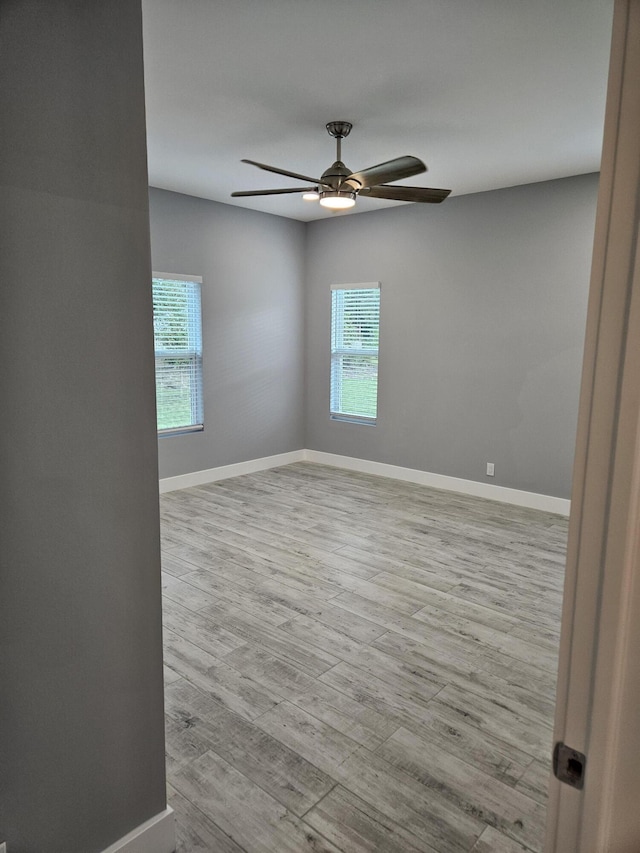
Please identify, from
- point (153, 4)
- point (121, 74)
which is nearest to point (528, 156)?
point (153, 4)

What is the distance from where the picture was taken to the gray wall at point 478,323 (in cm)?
479

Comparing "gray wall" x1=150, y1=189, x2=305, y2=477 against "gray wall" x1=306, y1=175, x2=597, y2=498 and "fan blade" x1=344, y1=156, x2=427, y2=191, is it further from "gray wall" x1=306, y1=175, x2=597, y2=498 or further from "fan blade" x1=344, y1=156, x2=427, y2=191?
"fan blade" x1=344, y1=156, x2=427, y2=191

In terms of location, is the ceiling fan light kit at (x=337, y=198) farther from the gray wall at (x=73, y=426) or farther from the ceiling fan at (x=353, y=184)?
the gray wall at (x=73, y=426)

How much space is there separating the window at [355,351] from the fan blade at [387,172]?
2.52 metres

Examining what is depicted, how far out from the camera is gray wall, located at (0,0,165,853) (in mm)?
1266

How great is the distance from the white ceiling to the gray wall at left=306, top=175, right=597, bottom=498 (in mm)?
623

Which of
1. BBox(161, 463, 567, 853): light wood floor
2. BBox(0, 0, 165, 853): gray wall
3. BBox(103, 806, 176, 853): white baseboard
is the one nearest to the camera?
BBox(0, 0, 165, 853): gray wall

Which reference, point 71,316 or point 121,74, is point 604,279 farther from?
point 121,74

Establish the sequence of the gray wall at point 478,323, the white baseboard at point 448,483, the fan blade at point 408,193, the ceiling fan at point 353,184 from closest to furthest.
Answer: the ceiling fan at point 353,184 < the fan blade at point 408,193 < the gray wall at point 478,323 < the white baseboard at point 448,483

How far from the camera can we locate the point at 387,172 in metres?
3.26

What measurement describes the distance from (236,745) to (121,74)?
217cm

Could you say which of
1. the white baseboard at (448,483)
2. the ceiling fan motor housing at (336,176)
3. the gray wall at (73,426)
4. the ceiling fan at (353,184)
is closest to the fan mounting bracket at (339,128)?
the ceiling fan at (353,184)

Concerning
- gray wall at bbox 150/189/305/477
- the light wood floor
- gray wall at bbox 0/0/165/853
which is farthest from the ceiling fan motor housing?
the light wood floor

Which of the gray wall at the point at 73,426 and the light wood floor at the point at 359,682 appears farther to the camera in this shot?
the light wood floor at the point at 359,682
